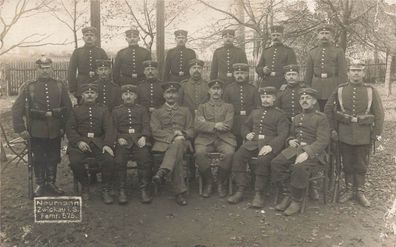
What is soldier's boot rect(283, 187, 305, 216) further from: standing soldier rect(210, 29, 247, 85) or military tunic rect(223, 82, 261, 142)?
standing soldier rect(210, 29, 247, 85)

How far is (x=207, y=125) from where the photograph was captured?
17.4 feet

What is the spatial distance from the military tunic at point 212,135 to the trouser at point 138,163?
60 cm

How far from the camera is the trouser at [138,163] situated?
4.92m

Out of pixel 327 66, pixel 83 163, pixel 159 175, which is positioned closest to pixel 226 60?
pixel 327 66

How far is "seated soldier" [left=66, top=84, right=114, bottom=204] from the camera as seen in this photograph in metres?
4.86

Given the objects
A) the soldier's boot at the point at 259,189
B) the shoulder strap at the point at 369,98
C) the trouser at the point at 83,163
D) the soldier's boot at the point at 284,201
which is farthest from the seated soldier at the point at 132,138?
the shoulder strap at the point at 369,98

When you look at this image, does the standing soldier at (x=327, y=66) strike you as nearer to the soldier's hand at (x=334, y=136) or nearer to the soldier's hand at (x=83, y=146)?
the soldier's hand at (x=334, y=136)

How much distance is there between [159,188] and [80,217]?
48.6 inches

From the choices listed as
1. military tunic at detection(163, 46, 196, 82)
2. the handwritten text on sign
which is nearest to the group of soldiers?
military tunic at detection(163, 46, 196, 82)

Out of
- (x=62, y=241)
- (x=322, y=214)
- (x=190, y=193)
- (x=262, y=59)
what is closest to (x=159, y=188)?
(x=190, y=193)

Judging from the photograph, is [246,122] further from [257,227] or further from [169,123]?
[257,227]

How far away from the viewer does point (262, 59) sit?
609 centimetres

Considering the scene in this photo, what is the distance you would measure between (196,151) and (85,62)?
2.05 m

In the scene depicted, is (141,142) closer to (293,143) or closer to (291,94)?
(293,143)
